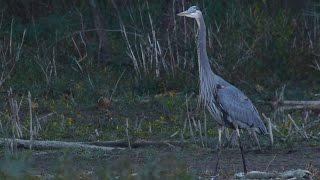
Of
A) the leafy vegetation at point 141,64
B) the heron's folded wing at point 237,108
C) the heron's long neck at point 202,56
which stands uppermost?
the heron's long neck at point 202,56

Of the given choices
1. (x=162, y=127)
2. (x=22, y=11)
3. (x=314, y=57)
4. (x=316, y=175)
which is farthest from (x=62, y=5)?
(x=316, y=175)

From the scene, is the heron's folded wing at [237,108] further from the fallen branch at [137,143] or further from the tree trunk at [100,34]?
the tree trunk at [100,34]

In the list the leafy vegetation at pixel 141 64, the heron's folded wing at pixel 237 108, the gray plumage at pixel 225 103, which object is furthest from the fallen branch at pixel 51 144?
the heron's folded wing at pixel 237 108

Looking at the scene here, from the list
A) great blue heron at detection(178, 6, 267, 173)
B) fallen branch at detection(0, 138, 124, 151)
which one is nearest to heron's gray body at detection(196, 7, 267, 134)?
great blue heron at detection(178, 6, 267, 173)

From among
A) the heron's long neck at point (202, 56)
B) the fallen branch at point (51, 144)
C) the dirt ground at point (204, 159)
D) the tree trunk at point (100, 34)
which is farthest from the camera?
the tree trunk at point (100, 34)

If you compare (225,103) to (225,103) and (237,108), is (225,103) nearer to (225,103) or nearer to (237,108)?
(225,103)

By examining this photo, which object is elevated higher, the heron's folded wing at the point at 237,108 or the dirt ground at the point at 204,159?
the heron's folded wing at the point at 237,108

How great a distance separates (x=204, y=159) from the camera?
34.4 feet

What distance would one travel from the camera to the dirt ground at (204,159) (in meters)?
9.72

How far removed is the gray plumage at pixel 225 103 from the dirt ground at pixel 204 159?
343 mm

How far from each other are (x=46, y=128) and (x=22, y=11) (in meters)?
5.20

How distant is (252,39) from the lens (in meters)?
15.9

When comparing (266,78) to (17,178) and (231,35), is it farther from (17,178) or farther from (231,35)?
(17,178)

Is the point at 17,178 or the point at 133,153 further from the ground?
the point at 17,178
